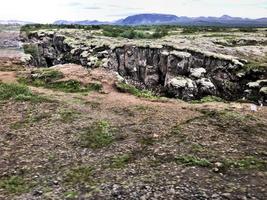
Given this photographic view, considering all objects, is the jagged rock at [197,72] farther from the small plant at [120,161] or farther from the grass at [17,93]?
the small plant at [120,161]

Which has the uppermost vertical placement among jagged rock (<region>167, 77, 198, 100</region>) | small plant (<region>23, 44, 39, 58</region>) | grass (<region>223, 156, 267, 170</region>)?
grass (<region>223, 156, 267, 170</region>)

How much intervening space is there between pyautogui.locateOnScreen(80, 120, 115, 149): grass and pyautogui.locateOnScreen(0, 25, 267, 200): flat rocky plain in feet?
0.22

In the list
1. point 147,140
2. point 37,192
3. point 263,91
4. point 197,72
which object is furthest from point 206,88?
point 37,192

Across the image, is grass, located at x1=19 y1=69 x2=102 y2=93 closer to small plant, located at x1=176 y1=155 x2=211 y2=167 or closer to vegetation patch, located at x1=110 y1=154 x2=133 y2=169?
vegetation patch, located at x1=110 y1=154 x2=133 y2=169

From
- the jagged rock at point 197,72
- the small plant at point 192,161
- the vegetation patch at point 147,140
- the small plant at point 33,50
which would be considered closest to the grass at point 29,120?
the vegetation patch at point 147,140

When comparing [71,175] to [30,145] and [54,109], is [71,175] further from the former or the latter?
[54,109]

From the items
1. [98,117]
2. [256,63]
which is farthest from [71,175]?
[256,63]

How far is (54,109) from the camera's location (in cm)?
3547

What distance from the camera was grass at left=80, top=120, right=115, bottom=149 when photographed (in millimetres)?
27547

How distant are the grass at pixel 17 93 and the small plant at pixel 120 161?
49.1ft

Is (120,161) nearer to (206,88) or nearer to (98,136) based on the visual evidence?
(98,136)

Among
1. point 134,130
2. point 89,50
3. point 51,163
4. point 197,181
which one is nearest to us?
point 197,181

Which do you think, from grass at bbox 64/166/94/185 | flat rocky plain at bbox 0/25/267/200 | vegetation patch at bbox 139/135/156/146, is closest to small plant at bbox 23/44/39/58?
flat rocky plain at bbox 0/25/267/200

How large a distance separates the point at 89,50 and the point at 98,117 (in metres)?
43.1
